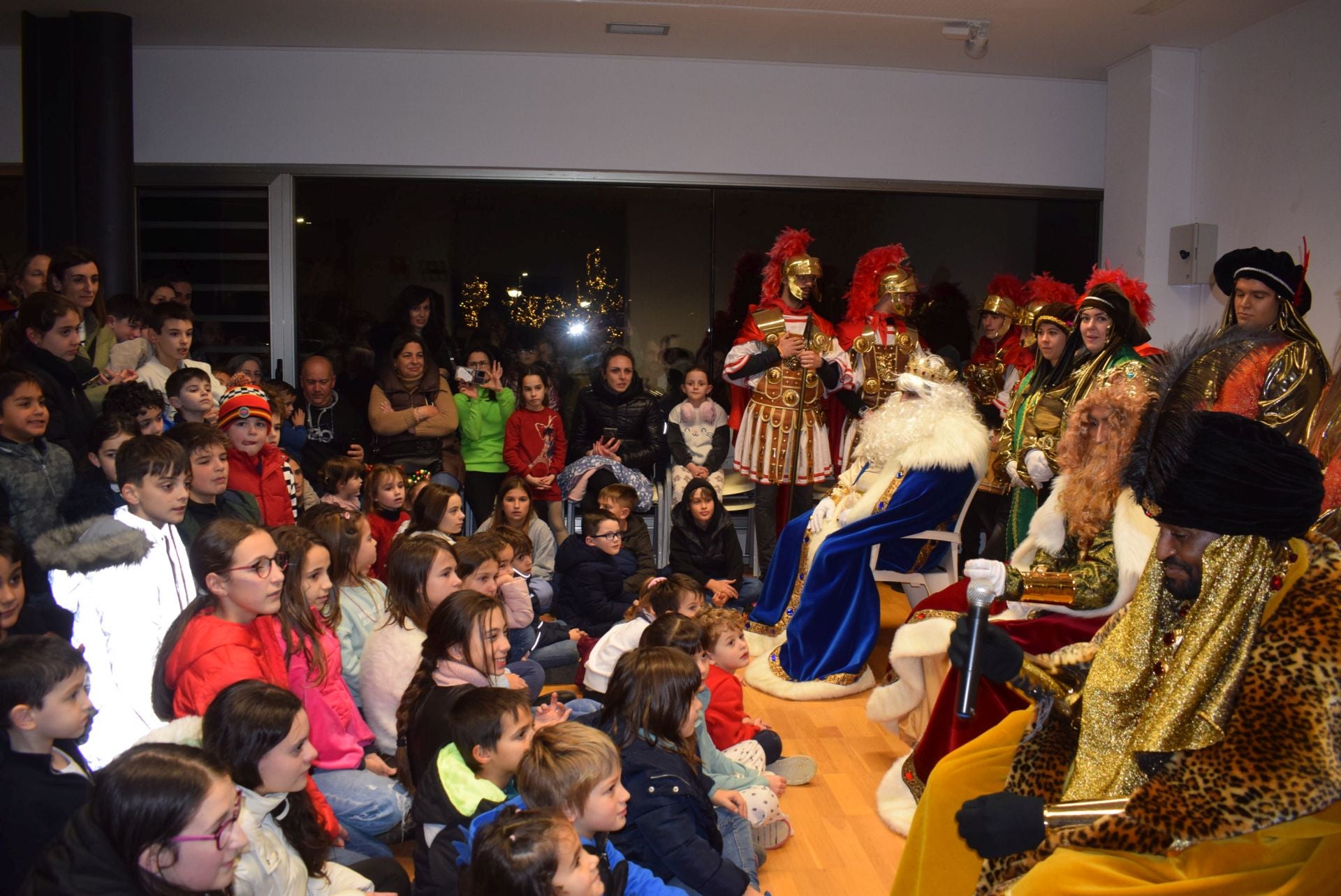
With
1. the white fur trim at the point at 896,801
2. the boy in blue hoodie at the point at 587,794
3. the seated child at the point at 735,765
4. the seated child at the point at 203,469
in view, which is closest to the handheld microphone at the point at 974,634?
the boy in blue hoodie at the point at 587,794

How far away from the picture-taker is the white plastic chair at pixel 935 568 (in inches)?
188

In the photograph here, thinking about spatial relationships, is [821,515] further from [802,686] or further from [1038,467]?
[1038,467]

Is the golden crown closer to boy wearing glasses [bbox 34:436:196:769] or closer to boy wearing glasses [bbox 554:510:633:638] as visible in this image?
boy wearing glasses [bbox 554:510:633:638]

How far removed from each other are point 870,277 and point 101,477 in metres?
4.48

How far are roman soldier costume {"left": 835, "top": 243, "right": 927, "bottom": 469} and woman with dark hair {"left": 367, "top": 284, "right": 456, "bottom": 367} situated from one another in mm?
2352

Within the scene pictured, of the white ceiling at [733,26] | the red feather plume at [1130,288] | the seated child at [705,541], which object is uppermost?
the white ceiling at [733,26]

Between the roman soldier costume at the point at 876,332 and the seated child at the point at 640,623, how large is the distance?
251cm

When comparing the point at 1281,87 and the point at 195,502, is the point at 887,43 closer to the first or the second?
the point at 1281,87

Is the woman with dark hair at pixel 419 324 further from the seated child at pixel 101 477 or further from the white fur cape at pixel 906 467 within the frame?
the seated child at pixel 101 477

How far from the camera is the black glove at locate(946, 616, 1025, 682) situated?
7.13ft

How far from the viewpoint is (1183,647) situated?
78.9 inches

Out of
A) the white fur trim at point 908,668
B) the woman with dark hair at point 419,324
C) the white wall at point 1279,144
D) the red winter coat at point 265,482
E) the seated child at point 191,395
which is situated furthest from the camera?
the woman with dark hair at point 419,324

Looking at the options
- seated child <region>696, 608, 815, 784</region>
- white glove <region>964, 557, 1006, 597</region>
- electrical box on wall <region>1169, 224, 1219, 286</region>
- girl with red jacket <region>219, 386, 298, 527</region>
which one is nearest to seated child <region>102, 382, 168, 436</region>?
girl with red jacket <region>219, 386, 298, 527</region>

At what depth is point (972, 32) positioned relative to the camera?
6.09 metres
